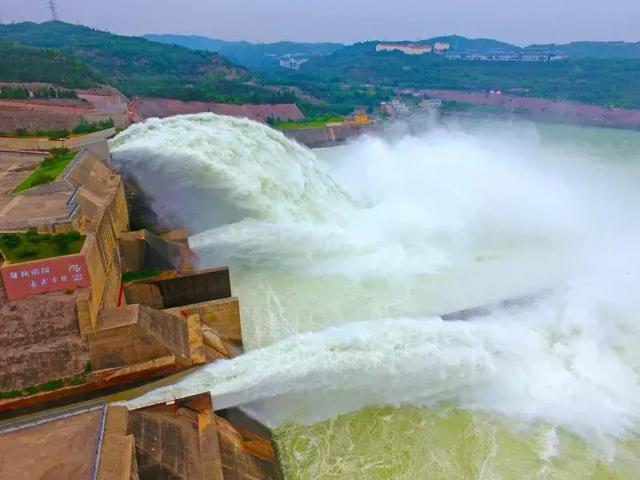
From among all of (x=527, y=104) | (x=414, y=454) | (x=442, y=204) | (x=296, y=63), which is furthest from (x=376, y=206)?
(x=296, y=63)

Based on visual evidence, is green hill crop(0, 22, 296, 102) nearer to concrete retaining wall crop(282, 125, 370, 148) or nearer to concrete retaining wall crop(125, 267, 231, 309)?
concrete retaining wall crop(282, 125, 370, 148)

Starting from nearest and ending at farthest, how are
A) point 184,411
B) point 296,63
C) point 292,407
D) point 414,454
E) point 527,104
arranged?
point 184,411 → point 414,454 → point 292,407 → point 527,104 → point 296,63

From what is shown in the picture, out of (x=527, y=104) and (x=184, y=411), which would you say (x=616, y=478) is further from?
(x=527, y=104)

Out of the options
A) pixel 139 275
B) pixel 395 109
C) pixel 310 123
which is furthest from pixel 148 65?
pixel 139 275

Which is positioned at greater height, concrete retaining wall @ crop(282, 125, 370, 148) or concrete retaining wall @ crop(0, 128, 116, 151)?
concrete retaining wall @ crop(0, 128, 116, 151)

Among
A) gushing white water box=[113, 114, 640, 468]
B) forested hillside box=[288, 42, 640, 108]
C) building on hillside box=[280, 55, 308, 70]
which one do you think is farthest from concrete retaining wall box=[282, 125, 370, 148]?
building on hillside box=[280, 55, 308, 70]

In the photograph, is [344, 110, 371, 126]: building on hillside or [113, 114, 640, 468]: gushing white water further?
[344, 110, 371, 126]: building on hillside

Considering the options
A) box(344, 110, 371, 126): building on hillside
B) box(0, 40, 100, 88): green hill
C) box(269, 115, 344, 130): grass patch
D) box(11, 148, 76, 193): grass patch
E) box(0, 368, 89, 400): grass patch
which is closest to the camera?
box(0, 368, 89, 400): grass patch

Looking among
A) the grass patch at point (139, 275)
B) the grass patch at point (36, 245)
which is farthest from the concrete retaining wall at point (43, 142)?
the grass patch at point (36, 245)
